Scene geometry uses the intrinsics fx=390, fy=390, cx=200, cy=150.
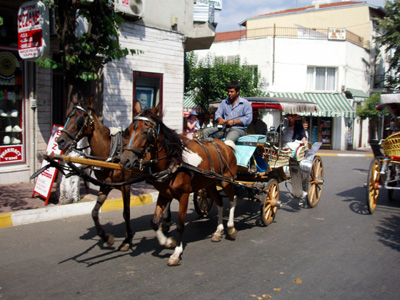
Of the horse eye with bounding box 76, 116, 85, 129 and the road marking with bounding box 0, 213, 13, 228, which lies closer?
the horse eye with bounding box 76, 116, 85, 129

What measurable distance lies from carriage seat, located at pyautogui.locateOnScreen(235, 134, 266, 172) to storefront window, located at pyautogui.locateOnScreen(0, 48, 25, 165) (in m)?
6.13

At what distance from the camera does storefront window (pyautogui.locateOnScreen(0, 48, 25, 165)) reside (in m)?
9.70

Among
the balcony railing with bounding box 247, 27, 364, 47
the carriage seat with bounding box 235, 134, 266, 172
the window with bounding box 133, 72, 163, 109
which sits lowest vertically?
the carriage seat with bounding box 235, 134, 266, 172

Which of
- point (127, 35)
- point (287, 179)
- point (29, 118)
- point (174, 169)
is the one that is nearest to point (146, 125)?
point (174, 169)

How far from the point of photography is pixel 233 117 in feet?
23.1

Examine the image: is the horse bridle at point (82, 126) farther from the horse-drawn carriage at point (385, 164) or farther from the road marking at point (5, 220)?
the horse-drawn carriage at point (385, 164)

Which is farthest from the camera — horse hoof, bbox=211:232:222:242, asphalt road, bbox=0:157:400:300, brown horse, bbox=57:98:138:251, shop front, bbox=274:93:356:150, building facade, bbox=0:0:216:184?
shop front, bbox=274:93:356:150

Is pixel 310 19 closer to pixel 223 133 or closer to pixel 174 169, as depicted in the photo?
pixel 223 133

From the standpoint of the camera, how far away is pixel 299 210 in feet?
28.4

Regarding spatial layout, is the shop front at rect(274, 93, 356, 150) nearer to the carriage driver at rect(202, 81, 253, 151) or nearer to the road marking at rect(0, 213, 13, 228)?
the carriage driver at rect(202, 81, 253, 151)

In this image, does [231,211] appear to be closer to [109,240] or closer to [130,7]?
[109,240]

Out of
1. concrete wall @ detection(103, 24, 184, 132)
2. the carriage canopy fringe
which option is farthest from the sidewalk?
the carriage canopy fringe

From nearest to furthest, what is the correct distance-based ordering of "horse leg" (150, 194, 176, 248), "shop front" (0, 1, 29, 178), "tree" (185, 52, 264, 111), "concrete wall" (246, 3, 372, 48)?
"horse leg" (150, 194, 176, 248)
"shop front" (0, 1, 29, 178)
"tree" (185, 52, 264, 111)
"concrete wall" (246, 3, 372, 48)

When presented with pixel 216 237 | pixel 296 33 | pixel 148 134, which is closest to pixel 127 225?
pixel 216 237
